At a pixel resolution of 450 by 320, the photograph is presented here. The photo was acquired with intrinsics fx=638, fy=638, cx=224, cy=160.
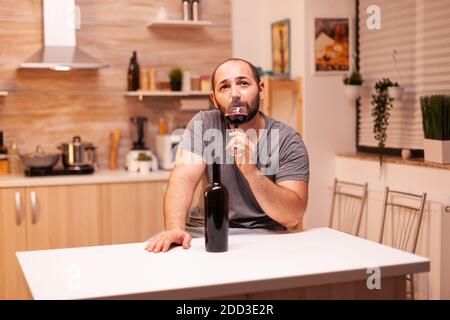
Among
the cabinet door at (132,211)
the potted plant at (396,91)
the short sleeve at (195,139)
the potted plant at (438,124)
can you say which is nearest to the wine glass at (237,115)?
the short sleeve at (195,139)

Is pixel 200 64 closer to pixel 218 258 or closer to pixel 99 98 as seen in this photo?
pixel 99 98

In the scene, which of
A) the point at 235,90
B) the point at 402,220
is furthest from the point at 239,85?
the point at 402,220

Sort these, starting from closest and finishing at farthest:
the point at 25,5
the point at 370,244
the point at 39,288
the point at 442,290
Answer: the point at 39,288
the point at 370,244
the point at 442,290
the point at 25,5

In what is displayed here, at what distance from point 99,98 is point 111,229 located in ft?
3.38

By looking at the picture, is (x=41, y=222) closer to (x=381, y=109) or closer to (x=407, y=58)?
(x=381, y=109)

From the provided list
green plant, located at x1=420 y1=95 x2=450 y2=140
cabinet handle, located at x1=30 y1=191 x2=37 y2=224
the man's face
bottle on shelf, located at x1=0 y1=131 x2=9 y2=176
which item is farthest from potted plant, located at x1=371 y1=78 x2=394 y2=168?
bottle on shelf, located at x1=0 y1=131 x2=9 y2=176

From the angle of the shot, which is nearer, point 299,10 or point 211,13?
point 299,10

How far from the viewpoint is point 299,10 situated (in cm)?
449

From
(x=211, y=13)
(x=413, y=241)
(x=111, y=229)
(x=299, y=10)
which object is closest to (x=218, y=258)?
(x=413, y=241)

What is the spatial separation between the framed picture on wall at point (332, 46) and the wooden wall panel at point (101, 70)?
787mm

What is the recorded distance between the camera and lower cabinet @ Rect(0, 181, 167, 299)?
4020 mm

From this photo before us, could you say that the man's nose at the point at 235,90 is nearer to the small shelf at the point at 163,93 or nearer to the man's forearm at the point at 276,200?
the man's forearm at the point at 276,200

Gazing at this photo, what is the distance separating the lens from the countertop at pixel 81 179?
405cm

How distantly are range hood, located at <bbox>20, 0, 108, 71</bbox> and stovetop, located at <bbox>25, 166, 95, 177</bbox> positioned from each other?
684 mm
